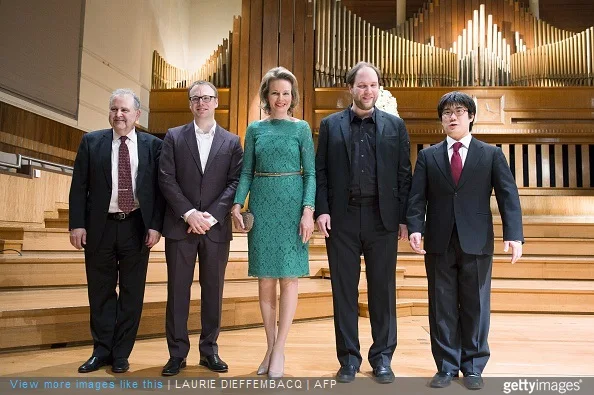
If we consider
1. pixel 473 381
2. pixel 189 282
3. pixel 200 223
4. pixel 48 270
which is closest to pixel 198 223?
pixel 200 223

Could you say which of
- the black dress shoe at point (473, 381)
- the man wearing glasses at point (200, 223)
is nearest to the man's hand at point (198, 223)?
the man wearing glasses at point (200, 223)

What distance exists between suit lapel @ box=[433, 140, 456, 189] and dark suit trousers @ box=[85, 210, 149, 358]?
1260mm

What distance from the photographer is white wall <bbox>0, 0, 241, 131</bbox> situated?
16.7 ft

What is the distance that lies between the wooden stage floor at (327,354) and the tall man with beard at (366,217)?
178 mm

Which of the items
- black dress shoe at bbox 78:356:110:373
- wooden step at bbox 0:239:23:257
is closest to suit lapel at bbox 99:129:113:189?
black dress shoe at bbox 78:356:110:373

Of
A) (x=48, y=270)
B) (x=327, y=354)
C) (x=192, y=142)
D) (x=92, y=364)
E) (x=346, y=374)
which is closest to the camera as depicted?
(x=346, y=374)

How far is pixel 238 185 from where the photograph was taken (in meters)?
2.26

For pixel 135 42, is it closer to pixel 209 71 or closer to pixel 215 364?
pixel 209 71

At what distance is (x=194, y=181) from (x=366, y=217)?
0.72 metres

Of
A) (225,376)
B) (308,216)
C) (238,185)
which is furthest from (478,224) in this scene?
(225,376)

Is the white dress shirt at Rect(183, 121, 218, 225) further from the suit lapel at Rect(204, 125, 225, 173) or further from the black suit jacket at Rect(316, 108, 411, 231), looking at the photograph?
the black suit jacket at Rect(316, 108, 411, 231)

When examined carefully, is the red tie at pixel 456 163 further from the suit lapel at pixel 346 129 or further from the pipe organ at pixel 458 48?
the pipe organ at pixel 458 48

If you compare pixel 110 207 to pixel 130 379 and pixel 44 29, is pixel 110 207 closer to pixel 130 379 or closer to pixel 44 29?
pixel 130 379

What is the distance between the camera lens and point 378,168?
214 cm
